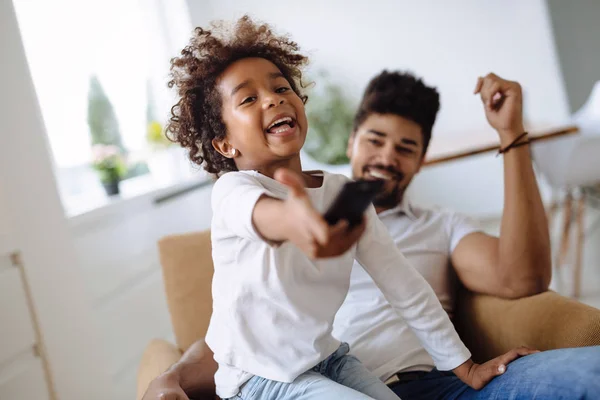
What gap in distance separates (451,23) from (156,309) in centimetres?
316

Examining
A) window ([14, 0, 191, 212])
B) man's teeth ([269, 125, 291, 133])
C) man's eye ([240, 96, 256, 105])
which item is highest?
window ([14, 0, 191, 212])

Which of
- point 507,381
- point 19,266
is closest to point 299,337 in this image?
point 507,381

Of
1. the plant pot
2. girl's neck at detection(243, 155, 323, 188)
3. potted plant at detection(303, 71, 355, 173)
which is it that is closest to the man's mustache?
girl's neck at detection(243, 155, 323, 188)

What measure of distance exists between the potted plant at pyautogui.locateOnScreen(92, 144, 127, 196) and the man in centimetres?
162

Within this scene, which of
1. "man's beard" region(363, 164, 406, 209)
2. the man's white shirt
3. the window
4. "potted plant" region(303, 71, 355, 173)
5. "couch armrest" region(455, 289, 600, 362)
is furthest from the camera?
"potted plant" region(303, 71, 355, 173)

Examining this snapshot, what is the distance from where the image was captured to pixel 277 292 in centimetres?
96

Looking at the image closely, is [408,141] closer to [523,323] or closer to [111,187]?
[523,323]

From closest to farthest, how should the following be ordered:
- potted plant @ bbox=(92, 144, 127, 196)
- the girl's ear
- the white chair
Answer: the girl's ear < potted plant @ bbox=(92, 144, 127, 196) < the white chair

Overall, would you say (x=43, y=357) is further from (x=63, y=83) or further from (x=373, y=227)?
(x=63, y=83)

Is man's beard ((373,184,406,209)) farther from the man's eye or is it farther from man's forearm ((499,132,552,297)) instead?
the man's eye

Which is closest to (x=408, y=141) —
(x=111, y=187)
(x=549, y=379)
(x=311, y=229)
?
(x=549, y=379)

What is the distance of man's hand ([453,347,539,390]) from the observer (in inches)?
43.5

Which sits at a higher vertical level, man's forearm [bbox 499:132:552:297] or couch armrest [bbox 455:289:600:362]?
man's forearm [bbox 499:132:552:297]

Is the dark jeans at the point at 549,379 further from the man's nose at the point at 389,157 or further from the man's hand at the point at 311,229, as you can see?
the man's nose at the point at 389,157
